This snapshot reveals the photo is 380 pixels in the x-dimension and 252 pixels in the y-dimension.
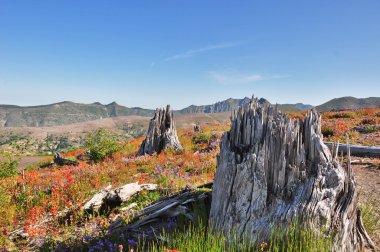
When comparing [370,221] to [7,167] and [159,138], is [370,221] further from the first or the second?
[7,167]

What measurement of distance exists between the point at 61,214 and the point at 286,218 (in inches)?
259

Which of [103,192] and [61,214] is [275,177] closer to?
[103,192]

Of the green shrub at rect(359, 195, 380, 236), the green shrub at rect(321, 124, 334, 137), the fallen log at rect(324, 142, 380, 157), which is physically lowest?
the green shrub at rect(359, 195, 380, 236)

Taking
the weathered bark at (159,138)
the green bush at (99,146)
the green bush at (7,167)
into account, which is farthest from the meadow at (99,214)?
the green bush at (99,146)

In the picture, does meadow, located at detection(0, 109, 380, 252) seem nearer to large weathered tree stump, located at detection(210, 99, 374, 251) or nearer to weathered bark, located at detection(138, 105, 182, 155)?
large weathered tree stump, located at detection(210, 99, 374, 251)

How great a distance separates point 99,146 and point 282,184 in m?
17.7

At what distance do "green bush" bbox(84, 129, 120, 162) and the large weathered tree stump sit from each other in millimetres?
16520

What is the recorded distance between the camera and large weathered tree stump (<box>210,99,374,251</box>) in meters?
4.44

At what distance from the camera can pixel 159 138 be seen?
60.3 ft

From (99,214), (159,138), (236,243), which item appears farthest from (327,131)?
(236,243)

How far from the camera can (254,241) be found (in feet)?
14.6

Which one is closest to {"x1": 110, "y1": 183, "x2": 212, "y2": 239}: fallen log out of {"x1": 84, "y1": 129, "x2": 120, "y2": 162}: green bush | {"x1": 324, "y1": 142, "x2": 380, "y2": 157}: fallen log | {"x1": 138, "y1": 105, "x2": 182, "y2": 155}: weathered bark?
{"x1": 324, "y1": 142, "x2": 380, "y2": 157}: fallen log

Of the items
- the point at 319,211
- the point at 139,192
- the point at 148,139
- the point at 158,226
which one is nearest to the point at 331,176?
the point at 319,211

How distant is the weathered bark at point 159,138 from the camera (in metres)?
18.0
